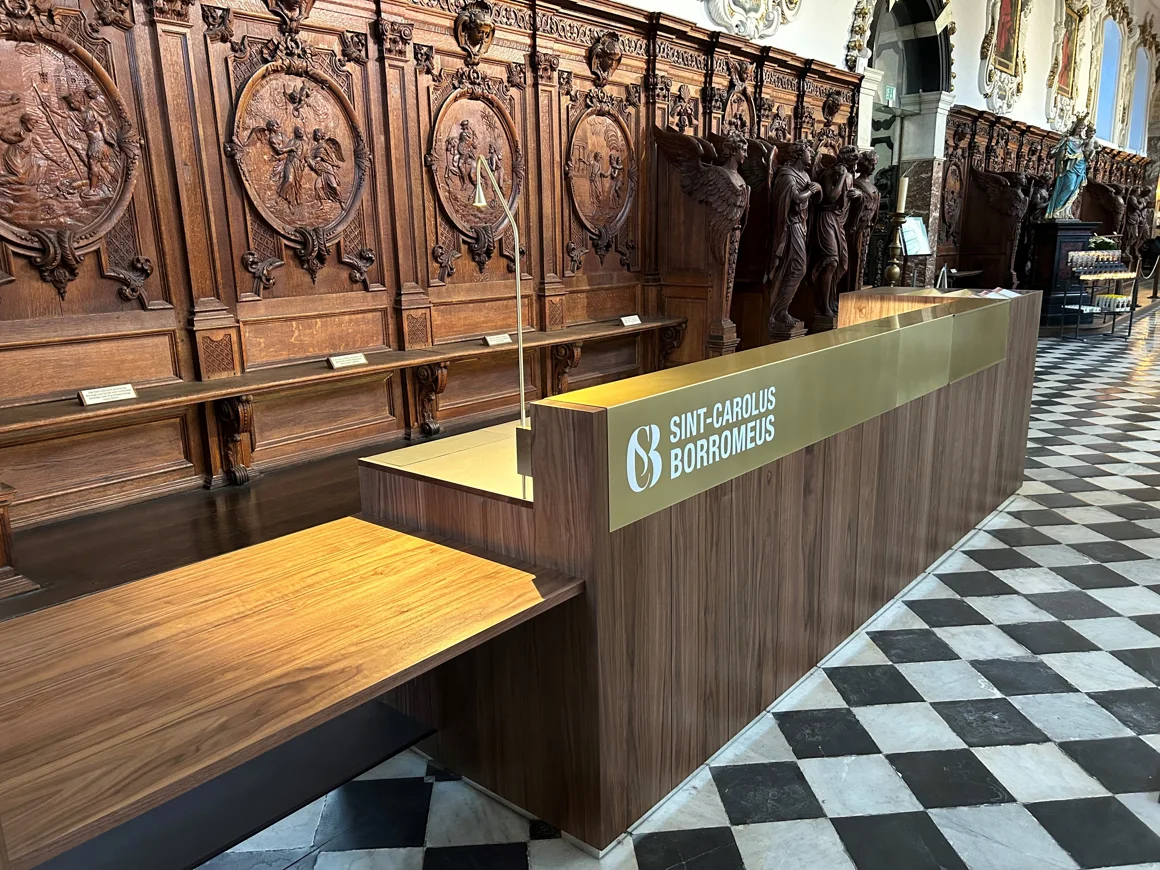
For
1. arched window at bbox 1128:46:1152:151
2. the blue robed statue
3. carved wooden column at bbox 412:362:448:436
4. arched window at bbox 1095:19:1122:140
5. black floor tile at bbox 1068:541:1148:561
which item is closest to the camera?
black floor tile at bbox 1068:541:1148:561

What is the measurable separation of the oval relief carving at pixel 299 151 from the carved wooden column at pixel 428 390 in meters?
0.93

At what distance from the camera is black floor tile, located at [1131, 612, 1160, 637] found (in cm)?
337

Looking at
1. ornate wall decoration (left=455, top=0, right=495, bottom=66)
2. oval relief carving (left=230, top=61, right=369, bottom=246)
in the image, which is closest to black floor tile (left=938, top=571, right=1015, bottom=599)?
oval relief carving (left=230, top=61, right=369, bottom=246)

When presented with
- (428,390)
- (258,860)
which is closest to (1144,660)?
(258,860)

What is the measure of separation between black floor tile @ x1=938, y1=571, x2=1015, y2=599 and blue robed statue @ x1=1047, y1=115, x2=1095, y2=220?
1099 cm

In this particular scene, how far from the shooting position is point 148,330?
373 centimetres

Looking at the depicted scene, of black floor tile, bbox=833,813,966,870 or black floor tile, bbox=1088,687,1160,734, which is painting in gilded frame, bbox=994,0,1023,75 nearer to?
black floor tile, bbox=1088,687,1160,734

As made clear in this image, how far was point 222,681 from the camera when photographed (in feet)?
5.08

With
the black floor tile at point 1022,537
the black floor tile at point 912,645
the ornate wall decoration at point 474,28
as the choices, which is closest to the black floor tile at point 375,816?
the black floor tile at point 912,645

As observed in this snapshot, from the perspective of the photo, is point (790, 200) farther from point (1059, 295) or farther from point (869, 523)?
point (1059, 295)

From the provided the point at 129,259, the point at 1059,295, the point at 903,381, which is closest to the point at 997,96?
the point at 1059,295

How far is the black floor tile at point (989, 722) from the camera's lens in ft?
8.65

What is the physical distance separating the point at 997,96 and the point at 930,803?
45.3ft

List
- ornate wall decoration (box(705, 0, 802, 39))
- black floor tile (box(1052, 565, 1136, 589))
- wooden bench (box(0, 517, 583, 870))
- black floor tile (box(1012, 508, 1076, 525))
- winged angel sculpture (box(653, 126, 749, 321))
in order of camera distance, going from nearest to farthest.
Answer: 1. wooden bench (box(0, 517, 583, 870))
2. black floor tile (box(1052, 565, 1136, 589))
3. black floor tile (box(1012, 508, 1076, 525))
4. winged angel sculpture (box(653, 126, 749, 321))
5. ornate wall decoration (box(705, 0, 802, 39))
